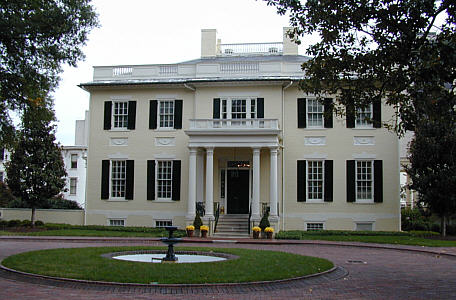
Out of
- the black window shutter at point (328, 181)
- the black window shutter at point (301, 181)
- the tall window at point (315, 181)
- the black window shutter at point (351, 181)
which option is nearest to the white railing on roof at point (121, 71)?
the black window shutter at point (301, 181)

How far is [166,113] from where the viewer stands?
2817 centimetres

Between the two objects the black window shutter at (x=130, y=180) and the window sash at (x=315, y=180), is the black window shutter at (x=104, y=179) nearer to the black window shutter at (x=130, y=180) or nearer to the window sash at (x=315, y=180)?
the black window shutter at (x=130, y=180)

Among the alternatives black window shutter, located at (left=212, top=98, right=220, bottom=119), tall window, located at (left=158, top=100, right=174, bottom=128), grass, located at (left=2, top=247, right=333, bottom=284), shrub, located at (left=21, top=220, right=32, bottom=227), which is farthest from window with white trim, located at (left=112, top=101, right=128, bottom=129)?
grass, located at (left=2, top=247, right=333, bottom=284)

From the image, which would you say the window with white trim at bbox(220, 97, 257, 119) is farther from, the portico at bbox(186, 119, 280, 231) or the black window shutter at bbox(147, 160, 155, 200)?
the black window shutter at bbox(147, 160, 155, 200)

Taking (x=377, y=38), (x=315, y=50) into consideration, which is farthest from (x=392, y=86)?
(x=315, y=50)

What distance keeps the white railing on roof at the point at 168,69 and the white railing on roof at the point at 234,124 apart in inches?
172

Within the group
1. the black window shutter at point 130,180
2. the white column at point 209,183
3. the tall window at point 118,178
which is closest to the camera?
the white column at point 209,183

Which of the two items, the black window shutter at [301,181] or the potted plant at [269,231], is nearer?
the potted plant at [269,231]

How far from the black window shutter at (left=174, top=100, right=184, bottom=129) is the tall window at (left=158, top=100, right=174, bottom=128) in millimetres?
375

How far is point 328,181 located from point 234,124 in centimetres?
590

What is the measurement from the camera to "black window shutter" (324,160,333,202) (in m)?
26.1

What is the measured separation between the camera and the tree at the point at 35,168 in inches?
1075

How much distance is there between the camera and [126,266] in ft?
39.5

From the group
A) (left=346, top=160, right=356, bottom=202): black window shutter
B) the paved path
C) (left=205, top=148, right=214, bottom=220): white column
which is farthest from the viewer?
(left=346, top=160, right=356, bottom=202): black window shutter
